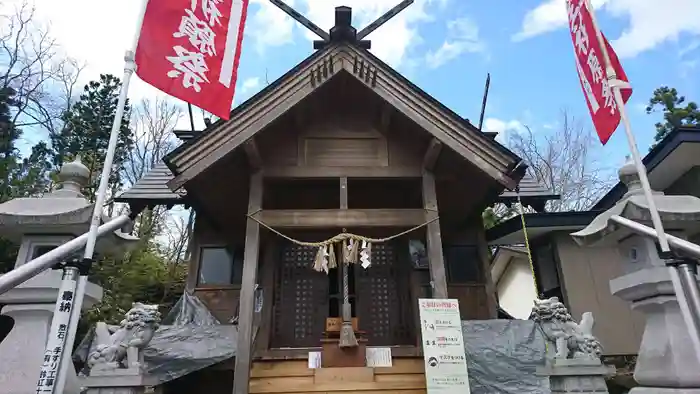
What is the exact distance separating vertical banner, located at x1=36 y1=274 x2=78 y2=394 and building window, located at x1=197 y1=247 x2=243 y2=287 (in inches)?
243

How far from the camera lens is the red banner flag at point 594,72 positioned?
392cm

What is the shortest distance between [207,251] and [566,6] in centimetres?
814

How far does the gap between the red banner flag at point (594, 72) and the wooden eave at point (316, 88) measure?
2177mm

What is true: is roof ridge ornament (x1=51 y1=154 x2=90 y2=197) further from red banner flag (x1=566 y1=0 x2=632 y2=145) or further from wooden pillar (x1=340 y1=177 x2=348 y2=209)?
red banner flag (x1=566 y1=0 x2=632 y2=145)

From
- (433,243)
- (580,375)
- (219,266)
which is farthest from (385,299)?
(580,375)

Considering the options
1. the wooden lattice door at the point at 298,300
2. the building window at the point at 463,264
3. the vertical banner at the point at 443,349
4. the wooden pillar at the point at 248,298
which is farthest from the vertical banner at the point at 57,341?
the building window at the point at 463,264

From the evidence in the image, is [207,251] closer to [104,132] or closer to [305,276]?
[305,276]

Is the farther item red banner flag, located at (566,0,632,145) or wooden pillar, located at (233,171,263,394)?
wooden pillar, located at (233,171,263,394)

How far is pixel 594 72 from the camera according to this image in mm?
4141

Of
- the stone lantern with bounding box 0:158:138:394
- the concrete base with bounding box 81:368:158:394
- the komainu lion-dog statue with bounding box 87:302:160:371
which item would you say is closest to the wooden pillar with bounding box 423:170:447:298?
the komainu lion-dog statue with bounding box 87:302:160:371

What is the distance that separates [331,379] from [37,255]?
3994mm

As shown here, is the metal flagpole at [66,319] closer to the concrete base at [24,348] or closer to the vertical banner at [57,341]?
the vertical banner at [57,341]

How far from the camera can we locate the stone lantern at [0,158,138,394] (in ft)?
11.0

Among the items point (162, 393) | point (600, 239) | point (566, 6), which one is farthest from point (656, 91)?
point (162, 393)
